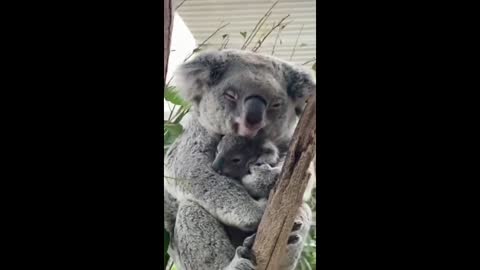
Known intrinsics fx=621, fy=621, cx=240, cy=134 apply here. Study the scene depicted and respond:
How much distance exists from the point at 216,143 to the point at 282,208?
1.27 feet

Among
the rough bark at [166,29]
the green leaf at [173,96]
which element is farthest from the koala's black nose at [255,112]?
the rough bark at [166,29]

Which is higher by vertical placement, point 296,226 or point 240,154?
point 240,154

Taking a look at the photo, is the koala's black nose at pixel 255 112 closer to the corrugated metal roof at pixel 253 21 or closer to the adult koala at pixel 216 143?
the adult koala at pixel 216 143

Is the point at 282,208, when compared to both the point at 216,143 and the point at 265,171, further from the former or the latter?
the point at 216,143

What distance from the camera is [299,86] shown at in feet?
8.36

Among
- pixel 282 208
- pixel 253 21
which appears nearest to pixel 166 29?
pixel 253 21

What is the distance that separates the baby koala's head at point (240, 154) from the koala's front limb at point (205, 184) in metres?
0.03

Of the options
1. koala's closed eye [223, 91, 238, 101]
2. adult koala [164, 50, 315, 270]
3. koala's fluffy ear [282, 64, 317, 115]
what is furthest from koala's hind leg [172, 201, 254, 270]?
koala's fluffy ear [282, 64, 317, 115]
